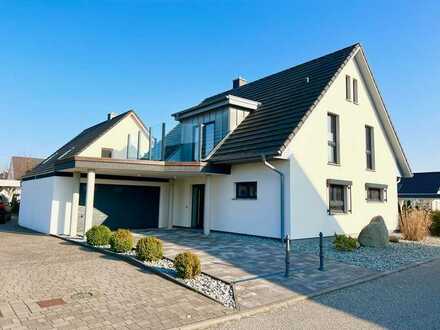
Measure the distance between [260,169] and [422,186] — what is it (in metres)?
32.8

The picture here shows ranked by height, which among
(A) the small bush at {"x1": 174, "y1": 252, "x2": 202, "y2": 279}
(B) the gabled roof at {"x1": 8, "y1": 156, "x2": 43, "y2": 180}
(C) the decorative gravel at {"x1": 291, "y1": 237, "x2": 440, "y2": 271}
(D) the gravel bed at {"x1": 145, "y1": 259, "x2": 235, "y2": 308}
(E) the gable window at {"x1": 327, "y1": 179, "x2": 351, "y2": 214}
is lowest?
(D) the gravel bed at {"x1": 145, "y1": 259, "x2": 235, "y2": 308}

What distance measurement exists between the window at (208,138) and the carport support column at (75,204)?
5.69 metres

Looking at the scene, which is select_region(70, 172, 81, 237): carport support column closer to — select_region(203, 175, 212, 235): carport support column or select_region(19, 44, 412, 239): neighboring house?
select_region(19, 44, 412, 239): neighboring house

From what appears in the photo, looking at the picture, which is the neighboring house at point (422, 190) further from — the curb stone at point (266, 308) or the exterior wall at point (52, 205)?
the exterior wall at point (52, 205)

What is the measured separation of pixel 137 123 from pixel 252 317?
1753 centimetres

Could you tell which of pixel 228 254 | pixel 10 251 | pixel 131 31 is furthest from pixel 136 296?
pixel 131 31

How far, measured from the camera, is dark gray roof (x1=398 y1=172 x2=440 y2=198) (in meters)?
35.8

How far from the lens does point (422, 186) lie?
122ft

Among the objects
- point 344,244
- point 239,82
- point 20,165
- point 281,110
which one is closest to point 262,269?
point 344,244

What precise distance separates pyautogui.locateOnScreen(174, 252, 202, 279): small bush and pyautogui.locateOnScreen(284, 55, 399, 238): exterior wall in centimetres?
570

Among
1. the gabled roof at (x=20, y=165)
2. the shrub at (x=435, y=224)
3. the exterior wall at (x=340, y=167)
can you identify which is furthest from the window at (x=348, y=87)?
the gabled roof at (x=20, y=165)

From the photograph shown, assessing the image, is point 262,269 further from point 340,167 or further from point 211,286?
point 340,167

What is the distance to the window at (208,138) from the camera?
14.7 metres

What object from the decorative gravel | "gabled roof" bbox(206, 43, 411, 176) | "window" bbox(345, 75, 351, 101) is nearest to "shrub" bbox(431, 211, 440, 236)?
"gabled roof" bbox(206, 43, 411, 176)
